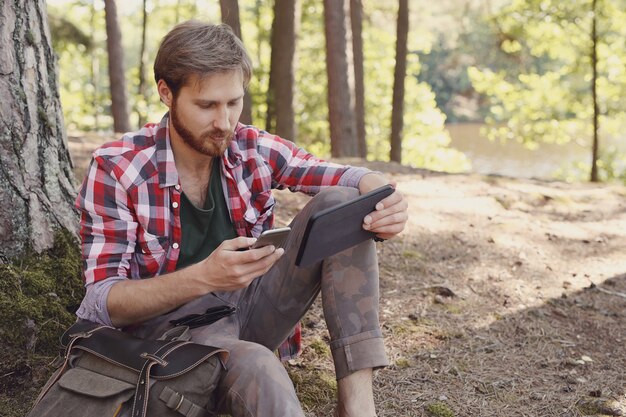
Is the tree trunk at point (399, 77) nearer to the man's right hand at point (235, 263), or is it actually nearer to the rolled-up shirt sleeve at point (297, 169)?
the rolled-up shirt sleeve at point (297, 169)

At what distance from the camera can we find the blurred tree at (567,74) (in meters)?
13.1

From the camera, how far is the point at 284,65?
1092 centimetres

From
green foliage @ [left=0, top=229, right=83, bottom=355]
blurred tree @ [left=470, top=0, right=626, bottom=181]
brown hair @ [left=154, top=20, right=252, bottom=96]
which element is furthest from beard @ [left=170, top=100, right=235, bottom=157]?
blurred tree @ [left=470, top=0, right=626, bottom=181]

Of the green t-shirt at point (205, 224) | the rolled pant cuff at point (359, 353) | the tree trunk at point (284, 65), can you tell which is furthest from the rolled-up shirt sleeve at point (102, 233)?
the tree trunk at point (284, 65)

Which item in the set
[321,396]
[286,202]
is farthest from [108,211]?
[286,202]

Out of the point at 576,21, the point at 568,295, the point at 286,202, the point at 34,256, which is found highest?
the point at 576,21

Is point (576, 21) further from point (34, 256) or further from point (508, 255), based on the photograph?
point (34, 256)

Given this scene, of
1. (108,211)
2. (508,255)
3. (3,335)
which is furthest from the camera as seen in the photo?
(508,255)

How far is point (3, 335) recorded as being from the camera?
8.75 feet

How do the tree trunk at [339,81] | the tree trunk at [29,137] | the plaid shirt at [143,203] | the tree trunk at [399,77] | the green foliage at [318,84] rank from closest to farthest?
the plaid shirt at [143,203] < the tree trunk at [29,137] < the tree trunk at [339,81] < the tree trunk at [399,77] < the green foliage at [318,84]

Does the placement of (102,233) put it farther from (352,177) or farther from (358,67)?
(358,67)

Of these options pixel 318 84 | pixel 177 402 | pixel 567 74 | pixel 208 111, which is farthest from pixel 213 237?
pixel 318 84

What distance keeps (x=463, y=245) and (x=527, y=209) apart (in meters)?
1.55

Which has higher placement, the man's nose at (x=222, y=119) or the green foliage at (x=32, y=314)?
the man's nose at (x=222, y=119)
